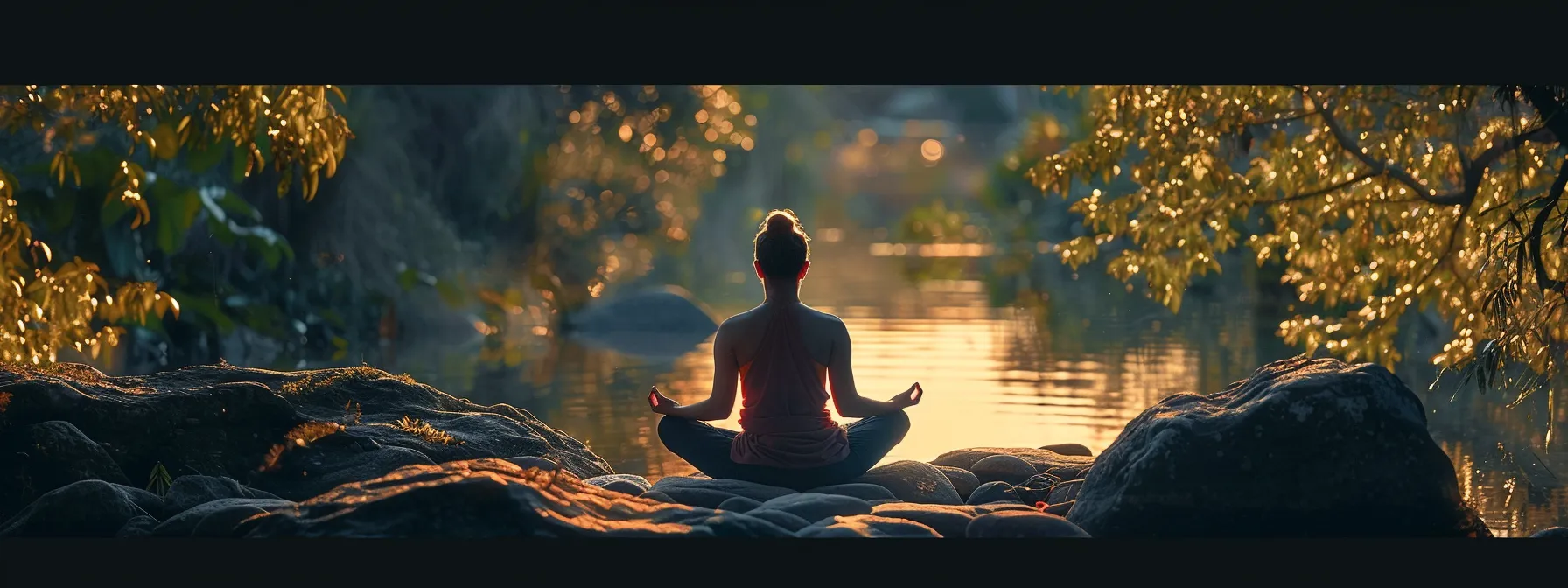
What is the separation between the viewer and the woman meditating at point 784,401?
304 inches

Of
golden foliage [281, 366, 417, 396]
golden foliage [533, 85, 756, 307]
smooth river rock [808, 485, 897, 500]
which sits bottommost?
smooth river rock [808, 485, 897, 500]

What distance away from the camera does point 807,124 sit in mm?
51750

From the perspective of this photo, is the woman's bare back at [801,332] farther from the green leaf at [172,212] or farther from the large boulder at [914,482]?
the green leaf at [172,212]

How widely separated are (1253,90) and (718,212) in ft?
102

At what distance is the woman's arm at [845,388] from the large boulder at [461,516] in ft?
3.96

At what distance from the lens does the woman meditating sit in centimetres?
771

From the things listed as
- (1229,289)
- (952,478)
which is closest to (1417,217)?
(952,478)

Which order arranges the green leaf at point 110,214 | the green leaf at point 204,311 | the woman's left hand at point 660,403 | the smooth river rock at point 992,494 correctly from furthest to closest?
the green leaf at point 204,311
the green leaf at point 110,214
the smooth river rock at point 992,494
the woman's left hand at point 660,403

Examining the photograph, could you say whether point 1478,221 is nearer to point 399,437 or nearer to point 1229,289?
point 399,437

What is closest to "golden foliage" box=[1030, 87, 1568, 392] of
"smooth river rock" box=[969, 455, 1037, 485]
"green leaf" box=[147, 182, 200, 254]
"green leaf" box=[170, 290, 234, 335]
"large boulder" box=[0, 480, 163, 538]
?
"smooth river rock" box=[969, 455, 1037, 485]

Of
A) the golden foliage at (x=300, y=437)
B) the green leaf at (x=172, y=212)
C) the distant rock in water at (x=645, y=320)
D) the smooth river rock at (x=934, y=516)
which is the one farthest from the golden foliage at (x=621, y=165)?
the smooth river rock at (x=934, y=516)

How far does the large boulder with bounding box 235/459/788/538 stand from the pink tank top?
1.14 m

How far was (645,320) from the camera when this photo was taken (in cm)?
2344

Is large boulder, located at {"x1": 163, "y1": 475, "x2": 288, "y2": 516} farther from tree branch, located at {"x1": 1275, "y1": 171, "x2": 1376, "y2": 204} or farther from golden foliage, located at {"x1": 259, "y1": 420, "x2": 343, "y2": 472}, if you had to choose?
tree branch, located at {"x1": 1275, "y1": 171, "x2": 1376, "y2": 204}
